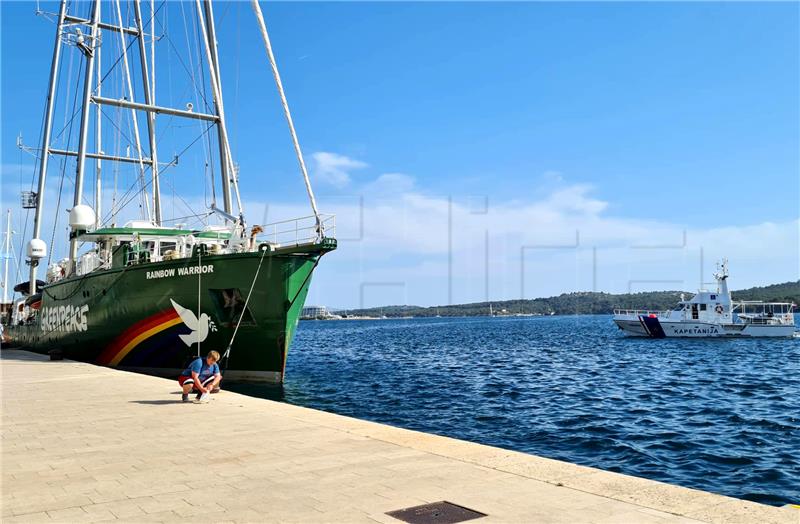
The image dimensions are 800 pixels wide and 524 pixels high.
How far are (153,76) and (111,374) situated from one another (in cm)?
2261

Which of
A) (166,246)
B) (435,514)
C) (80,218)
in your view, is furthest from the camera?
(80,218)

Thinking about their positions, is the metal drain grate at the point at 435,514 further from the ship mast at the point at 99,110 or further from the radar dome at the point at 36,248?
the radar dome at the point at 36,248

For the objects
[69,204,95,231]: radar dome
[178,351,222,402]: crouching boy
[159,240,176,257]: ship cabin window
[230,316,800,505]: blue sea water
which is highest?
[69,204,95,231]: radar dome

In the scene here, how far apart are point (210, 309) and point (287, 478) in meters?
15.1

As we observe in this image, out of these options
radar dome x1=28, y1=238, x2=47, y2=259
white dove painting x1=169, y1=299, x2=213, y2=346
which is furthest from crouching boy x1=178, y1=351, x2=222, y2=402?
radar dome x1=28, y1=238, x2=47, y2=259

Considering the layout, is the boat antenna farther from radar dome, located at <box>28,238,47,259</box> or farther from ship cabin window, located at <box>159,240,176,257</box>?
radar dome, located at <box>28,238,47,259</box>

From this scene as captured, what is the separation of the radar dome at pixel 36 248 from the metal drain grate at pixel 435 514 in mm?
37769

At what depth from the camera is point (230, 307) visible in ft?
70.1

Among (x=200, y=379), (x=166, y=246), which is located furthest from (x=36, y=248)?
(x=200, y=379)

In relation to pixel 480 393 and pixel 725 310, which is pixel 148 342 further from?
pixel 725 310

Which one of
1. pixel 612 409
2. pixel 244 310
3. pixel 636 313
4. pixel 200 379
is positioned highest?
pixel 244 310

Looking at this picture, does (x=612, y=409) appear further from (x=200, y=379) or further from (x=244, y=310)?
(x=244, y=310)

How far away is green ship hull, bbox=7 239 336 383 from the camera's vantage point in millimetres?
20766

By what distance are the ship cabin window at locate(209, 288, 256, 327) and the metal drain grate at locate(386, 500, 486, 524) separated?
1591 centimetres
